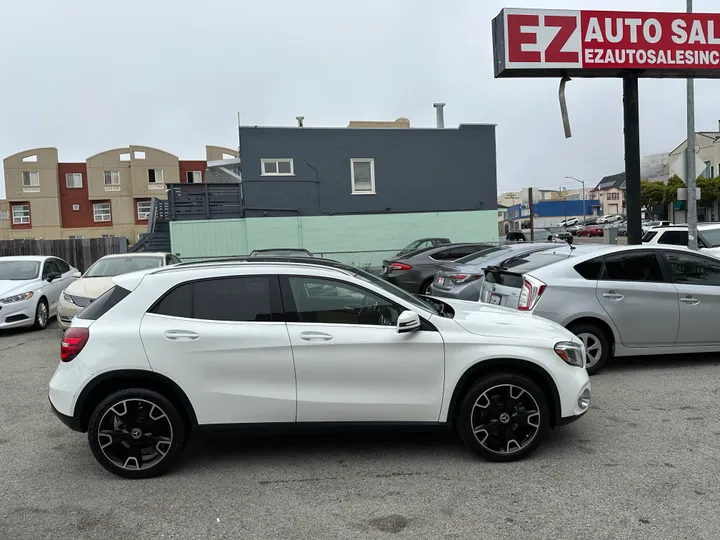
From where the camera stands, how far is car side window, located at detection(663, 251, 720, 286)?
265 inches

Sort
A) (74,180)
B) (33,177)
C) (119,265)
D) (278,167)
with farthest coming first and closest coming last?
(74,180) → (33,177) → (278,167) → (119,265)

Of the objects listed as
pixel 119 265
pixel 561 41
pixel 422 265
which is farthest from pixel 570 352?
pixel 119 265

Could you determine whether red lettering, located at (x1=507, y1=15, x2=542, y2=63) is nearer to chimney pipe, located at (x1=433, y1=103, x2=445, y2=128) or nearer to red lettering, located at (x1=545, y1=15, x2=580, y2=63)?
red lettering, located at (x1=545, y1=15, x2=580, y2=63)

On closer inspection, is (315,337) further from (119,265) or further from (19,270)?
(19,270)

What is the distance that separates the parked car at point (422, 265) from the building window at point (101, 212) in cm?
4703

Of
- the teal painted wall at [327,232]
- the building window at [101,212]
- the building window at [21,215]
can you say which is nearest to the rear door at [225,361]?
the teal painted wall at [327,232]

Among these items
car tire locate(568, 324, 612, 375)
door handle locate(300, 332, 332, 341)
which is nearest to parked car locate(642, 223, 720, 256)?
car tire locate(568, 324, 612, 375)

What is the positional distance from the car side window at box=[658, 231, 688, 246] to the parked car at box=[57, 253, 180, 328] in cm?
1221

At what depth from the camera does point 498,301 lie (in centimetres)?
714

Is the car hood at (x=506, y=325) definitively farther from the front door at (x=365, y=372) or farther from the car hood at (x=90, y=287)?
the car hood at (x=90, y=287)

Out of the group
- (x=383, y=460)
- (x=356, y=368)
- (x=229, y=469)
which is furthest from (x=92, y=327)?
(x=383, y=460)

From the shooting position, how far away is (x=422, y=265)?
1195 cm

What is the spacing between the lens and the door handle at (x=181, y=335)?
402 centimetres

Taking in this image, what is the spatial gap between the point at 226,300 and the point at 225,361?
47 centimetres
